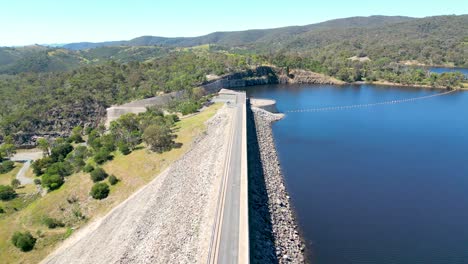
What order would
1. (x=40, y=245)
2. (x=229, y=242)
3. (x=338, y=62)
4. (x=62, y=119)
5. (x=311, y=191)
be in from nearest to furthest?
(x=229, y=242)
(x=40, y=245)
(x=311, y=191)
(x=62, y=119)
(x=338, y=62)

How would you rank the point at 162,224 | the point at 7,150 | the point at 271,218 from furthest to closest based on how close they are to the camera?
the point at 7,150 → the point at 271,218 → the point at 162,224

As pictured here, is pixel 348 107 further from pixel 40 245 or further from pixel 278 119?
pixel 40 245

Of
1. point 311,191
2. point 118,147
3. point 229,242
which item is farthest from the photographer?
point 118,147

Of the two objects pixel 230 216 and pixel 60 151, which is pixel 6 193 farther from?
pixel 230 216

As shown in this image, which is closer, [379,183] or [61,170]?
[379,183]

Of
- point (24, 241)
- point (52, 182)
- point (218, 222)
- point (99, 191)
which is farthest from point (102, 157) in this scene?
point (218, 222)

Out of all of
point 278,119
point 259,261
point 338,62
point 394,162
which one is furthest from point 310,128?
point 338,62

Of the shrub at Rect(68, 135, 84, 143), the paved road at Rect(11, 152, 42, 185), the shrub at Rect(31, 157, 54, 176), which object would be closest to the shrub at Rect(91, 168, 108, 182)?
the shrub at Rect(31, 157, 54, 176)
